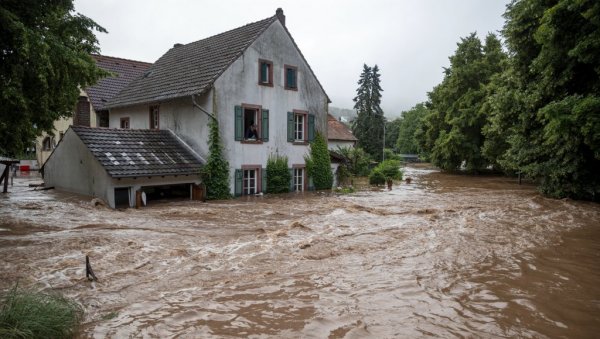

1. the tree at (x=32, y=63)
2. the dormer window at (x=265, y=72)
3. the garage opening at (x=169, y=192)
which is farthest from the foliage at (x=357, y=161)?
the tree at (x=32, y=63)

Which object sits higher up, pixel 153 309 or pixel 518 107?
pixel 518 107

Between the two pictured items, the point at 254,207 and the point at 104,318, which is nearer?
the point at 104,318

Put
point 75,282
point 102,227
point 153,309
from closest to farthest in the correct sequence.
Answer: point 153,309, point 75,282, point 102,227

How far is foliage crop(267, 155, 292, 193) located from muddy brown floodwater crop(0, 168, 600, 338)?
5.98 m

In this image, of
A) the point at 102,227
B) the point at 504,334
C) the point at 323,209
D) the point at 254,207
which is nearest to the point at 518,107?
the point at 323,209

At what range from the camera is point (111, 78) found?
106ft

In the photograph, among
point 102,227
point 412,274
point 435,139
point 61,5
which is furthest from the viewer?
point 435,139

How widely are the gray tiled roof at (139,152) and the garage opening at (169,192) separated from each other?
64.1 inches

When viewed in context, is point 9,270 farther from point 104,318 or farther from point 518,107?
point 518,107

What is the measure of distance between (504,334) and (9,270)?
881cm

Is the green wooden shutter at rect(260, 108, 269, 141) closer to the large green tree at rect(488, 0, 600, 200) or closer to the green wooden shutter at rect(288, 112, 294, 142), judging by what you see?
the green wooden shutter at rect(288, 112, 294, 142)

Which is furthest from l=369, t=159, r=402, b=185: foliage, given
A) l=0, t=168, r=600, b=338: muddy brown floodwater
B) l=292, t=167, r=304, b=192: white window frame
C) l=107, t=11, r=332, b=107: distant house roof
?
l=0, t=168, r=600, b=338: muddy brown floodwater

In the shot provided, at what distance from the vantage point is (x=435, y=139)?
45.5 metres

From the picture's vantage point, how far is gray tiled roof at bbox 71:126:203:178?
17.2m
